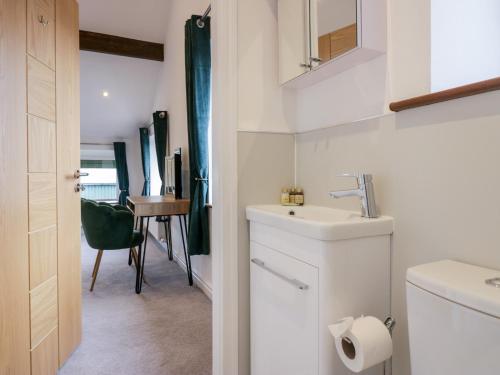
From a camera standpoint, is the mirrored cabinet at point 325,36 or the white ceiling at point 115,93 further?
the white ceiling at point 115,93

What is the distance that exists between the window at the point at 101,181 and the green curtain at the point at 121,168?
255 mm

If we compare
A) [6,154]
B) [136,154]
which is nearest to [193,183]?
[6,154]

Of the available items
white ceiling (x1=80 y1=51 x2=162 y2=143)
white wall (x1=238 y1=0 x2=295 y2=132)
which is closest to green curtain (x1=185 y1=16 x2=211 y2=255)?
white wall (x1=238 y1=0 x2=295 y2=132)

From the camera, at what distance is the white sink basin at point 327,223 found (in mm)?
910

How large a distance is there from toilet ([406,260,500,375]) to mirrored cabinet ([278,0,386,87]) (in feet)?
2.39

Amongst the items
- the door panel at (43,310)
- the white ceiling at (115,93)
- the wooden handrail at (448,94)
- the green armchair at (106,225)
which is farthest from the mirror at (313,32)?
the white ceiling at (115,93)

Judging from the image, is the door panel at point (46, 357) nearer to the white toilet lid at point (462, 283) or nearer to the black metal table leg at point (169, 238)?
the white toilet lid at point (462, 283)

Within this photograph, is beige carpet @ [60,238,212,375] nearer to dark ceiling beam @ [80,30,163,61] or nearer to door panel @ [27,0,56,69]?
door panel @ [27,0,56,69]

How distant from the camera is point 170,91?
13.6 ft

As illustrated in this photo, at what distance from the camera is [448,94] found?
0.82 meters

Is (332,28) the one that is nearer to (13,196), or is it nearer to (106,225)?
(13,196)

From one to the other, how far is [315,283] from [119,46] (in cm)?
452

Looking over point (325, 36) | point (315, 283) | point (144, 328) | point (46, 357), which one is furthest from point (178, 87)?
point (315, 283)

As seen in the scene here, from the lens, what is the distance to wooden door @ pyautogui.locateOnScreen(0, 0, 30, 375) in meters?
1.17
